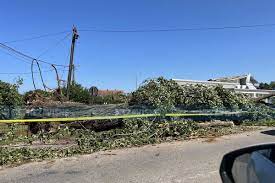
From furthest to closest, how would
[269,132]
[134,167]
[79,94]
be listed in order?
Result: [79,94], [269,132], [134,167]

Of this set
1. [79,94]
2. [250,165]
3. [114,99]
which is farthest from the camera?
[79,94]

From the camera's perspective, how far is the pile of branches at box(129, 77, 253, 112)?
16922 millimetres

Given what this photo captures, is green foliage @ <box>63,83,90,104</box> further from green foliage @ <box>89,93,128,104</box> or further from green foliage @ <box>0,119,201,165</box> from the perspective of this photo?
green foliage @ <box>0,119,201,165</box>

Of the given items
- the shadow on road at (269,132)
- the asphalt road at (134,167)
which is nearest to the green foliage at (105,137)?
the asphalt road at (134,167)

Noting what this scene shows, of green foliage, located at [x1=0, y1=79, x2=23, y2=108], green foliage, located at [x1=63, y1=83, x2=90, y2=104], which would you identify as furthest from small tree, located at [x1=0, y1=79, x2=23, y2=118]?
green foliage, located at [x1=63, y1=83, x2=90, y2=104]

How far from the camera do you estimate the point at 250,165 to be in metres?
3.79

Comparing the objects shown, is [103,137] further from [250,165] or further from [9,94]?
[250,165]

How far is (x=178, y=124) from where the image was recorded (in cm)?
1473

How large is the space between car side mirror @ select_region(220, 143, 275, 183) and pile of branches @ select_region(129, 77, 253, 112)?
12313 mm

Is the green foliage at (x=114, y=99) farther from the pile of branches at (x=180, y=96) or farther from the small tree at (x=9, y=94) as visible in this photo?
the small tree at (x=9, y=94)

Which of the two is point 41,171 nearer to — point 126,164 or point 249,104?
point 126,164

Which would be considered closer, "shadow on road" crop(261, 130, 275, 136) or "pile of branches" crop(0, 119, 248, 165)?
"pile of branches" crop(0, 119, 248, 165)

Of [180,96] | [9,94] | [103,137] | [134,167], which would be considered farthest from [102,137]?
[9,94]

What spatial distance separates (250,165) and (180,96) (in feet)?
46.8
